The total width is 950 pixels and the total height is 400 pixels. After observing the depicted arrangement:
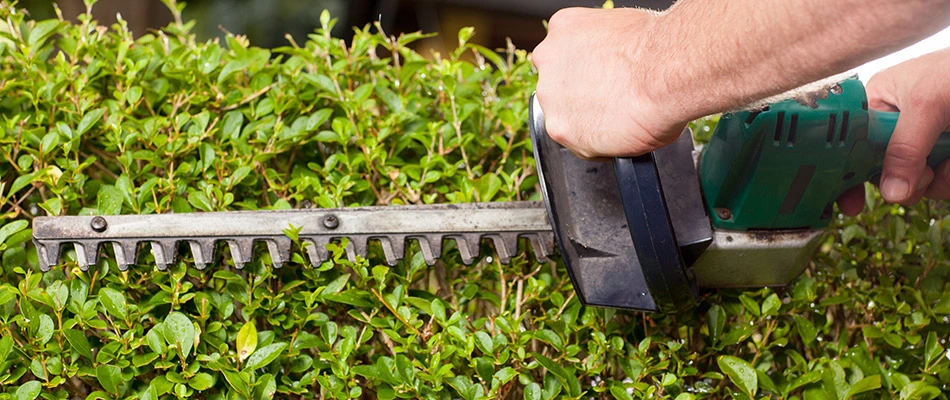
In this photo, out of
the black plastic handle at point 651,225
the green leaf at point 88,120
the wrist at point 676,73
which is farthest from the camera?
the green leaf at point 88,120

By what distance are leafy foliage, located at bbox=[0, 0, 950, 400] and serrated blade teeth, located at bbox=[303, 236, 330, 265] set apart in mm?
18

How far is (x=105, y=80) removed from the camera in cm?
140

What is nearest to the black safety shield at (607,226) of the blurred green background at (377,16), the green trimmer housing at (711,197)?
the green trimmer housing at (711,197)

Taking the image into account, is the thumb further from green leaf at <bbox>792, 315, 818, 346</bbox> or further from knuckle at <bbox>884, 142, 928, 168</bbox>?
green leaf at <bbox>792, 315, 818, 346</bbox>

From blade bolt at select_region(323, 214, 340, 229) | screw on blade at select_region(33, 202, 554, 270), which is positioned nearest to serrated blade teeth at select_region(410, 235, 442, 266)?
screw on blade at select_region(33, 202, 554, 270)

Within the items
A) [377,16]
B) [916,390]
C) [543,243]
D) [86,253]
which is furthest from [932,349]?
[377,16]

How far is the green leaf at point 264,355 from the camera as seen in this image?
3.69ft

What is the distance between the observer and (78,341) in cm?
111

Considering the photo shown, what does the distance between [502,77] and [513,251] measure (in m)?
0.46

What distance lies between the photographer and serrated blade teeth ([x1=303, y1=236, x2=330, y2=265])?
3.93 ft

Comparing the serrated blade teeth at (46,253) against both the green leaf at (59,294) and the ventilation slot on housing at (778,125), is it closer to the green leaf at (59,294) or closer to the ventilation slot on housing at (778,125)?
the green leaf at (59,294)

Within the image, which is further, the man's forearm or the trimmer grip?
the trimmer grip

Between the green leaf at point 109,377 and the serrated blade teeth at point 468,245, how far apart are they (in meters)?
0.48

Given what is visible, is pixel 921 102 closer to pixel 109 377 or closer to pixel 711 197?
pixel 711 197
